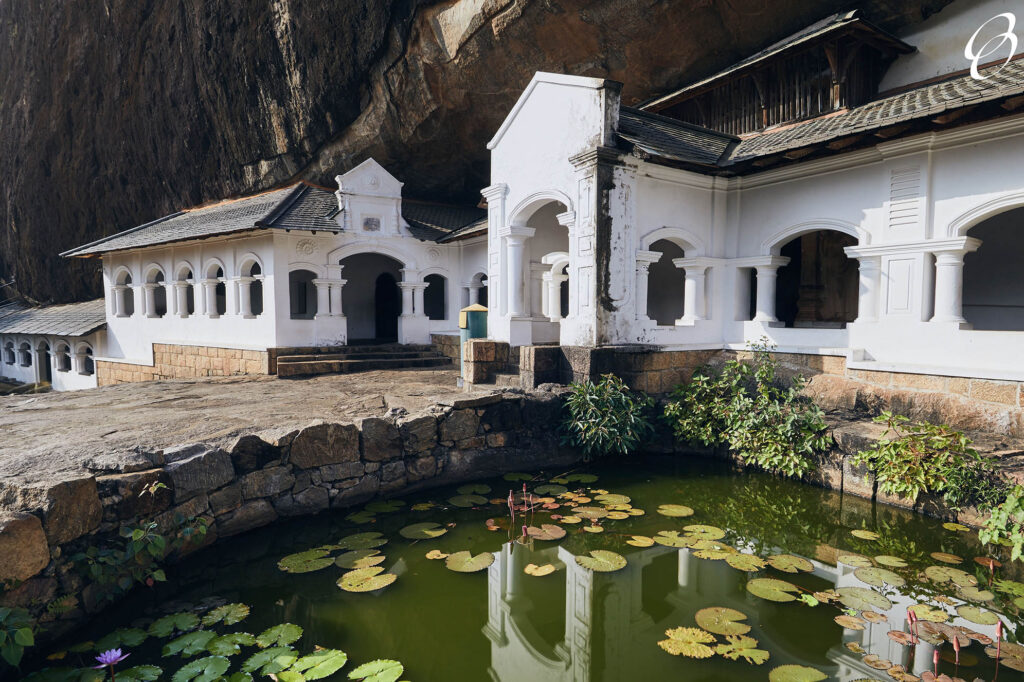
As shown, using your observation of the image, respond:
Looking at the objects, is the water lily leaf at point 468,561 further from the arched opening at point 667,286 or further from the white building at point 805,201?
the arched opening at point 667,286

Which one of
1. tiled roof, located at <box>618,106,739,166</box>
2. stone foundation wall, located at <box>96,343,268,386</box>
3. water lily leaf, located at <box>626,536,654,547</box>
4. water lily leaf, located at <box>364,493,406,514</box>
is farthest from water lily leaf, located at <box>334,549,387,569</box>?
stone foundation wall, located at <box>96,343,268,386</box>

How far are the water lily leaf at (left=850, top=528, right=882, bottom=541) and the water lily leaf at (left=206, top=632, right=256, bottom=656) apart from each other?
4860mm

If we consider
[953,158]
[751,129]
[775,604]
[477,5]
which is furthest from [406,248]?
[775,604]

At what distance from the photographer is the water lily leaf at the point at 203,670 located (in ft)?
10.3

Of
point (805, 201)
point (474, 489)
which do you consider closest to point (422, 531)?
point (474, 489)

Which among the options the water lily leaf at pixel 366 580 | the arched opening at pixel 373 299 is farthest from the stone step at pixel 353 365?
the water lily leaf at pixel 366 580

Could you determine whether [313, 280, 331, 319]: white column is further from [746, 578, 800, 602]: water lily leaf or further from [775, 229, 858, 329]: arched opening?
[746, 578, 800, 602]: water lily leaf

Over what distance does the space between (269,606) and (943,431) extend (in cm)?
581

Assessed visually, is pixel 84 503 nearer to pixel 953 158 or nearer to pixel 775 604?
pixel 775 604

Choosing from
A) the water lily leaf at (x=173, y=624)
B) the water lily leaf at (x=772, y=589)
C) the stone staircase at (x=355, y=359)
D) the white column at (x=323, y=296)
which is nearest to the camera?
the water lily leaf at (x=173, y=624)

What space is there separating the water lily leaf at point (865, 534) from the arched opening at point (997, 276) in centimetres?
523

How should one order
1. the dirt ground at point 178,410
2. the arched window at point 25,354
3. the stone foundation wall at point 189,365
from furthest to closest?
the arched window at point 25,354, the stone foundation wall at point 189,365, the dirt ground at point 178,410

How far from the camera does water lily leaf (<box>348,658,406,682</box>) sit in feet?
10.5

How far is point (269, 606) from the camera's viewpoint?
4020 mm
